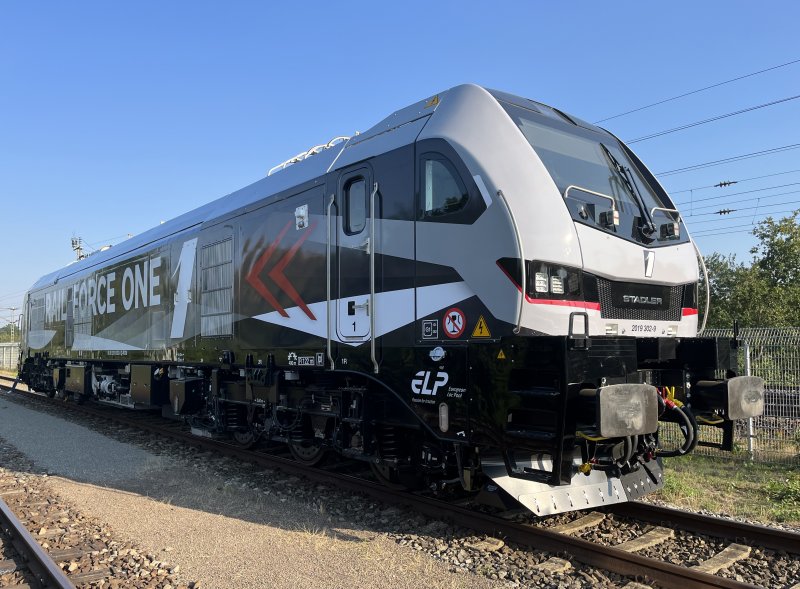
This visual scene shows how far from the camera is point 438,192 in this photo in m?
5.39

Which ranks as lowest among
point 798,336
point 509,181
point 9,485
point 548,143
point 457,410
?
point 9,485

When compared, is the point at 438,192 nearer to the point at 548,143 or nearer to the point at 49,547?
the point at 548,143

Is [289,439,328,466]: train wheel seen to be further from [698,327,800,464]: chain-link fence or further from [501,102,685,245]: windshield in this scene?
[698,327,800,464]: chain-link fence

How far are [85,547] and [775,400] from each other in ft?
30.5

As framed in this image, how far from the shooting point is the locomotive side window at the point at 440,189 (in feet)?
17.0

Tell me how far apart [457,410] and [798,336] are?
260 inches

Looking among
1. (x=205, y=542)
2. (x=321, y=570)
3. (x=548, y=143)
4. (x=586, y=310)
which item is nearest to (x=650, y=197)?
(x=548, y=143)

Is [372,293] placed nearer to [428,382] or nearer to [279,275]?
[428,382]

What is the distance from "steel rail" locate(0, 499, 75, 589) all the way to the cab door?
3127 millimetres

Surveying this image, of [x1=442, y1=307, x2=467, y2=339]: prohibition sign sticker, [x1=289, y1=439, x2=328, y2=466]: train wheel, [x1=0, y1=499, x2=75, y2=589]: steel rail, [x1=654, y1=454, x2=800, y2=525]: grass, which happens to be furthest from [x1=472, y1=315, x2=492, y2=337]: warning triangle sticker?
[x1=0, y1=499, x2=75, y2=589]: steel rail

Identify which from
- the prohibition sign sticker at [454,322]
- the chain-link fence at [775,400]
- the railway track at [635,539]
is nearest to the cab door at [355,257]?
the prohibition sign sticker at [454,322]

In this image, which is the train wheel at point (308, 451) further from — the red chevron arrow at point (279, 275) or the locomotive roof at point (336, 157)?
the locomotive roof at point (336, 157)

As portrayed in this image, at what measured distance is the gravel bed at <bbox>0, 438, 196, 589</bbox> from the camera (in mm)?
4602

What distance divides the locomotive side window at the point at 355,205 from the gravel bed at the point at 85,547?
3.53 metres
